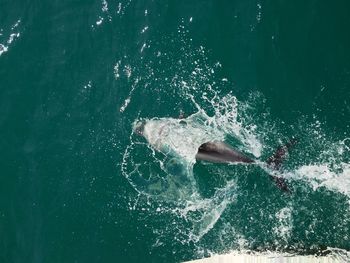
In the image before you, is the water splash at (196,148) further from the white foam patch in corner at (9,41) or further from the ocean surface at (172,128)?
the white foam patch in corner at (9,41)

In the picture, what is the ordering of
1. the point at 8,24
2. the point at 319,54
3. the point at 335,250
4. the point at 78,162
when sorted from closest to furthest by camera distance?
the point at 335,250, the point at 319,54, the point at 78,162, the point at 8,24

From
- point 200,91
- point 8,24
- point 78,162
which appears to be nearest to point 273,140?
point 200,91

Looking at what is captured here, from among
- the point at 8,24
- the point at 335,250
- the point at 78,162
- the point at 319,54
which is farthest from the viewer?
the point at 8,24

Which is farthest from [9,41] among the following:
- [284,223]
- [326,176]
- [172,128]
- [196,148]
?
[326,176]

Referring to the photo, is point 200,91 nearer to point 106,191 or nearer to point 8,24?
point 106,191

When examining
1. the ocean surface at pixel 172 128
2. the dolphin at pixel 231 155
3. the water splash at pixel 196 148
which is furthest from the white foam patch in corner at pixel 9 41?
the dolphin at pixel 231 155

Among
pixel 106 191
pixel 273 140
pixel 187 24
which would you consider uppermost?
pixel 187 24

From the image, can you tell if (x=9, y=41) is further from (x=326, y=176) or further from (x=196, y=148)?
(x=326, y=176)

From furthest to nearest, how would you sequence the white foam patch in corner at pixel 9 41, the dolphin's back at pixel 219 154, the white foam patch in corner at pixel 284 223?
the white foam patch in corner at pixel 9 41
the dolphin's back at pixel 219 154
the white foam patch in corner at pixel 284 223
